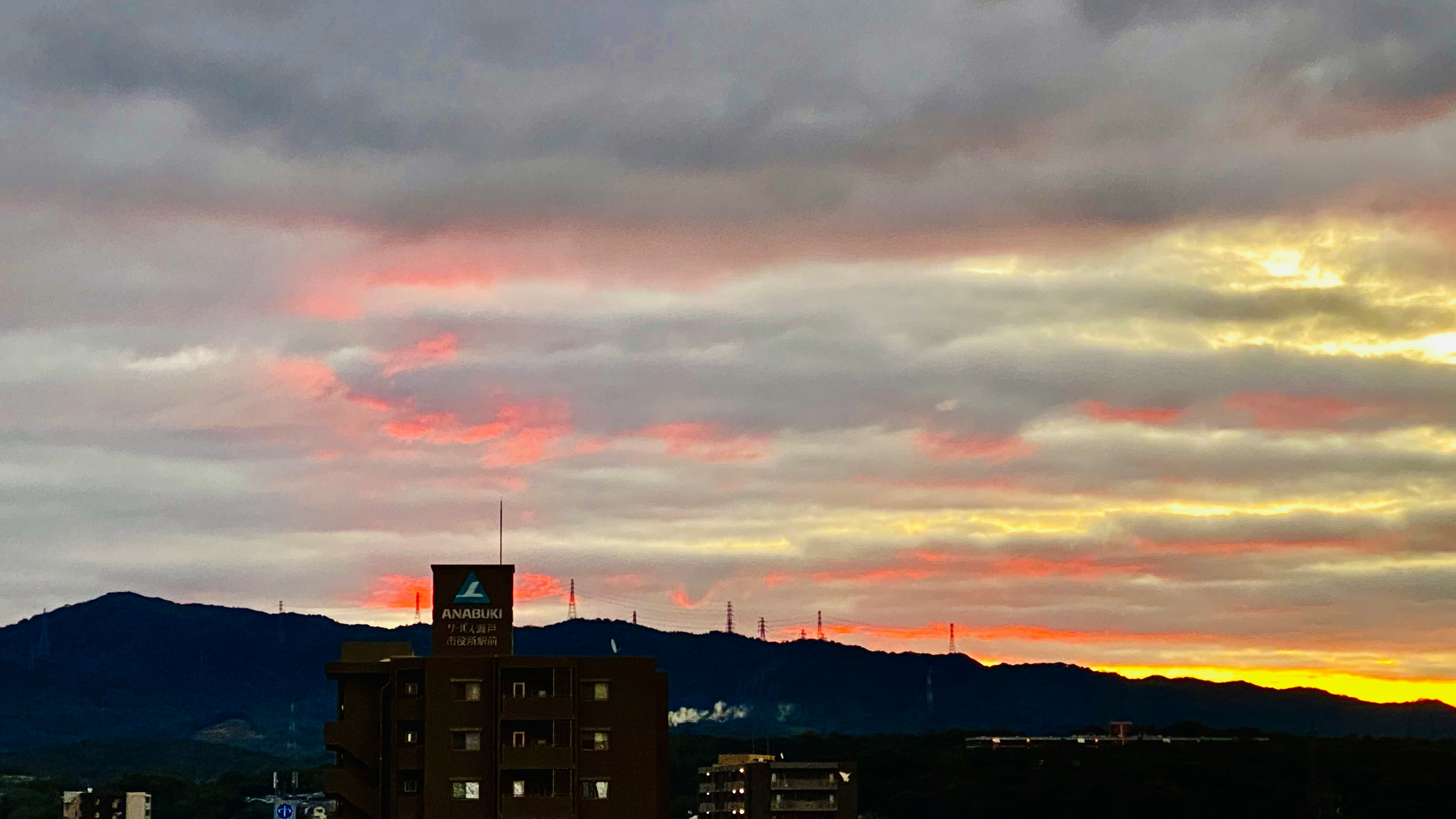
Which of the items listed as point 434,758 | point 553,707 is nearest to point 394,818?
point 434,758

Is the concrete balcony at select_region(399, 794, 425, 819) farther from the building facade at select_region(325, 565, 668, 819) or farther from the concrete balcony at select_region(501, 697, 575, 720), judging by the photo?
the concrete balcony at select_region(501, 697, 575, 720)

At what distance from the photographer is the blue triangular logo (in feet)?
398

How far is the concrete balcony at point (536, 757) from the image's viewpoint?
11994cm

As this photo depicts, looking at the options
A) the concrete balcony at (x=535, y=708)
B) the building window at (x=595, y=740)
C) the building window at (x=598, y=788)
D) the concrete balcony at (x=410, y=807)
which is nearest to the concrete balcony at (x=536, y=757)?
the building window at (x=595, y=740)

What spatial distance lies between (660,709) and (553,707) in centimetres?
708

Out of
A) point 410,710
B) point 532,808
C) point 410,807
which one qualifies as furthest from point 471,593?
point 532,808

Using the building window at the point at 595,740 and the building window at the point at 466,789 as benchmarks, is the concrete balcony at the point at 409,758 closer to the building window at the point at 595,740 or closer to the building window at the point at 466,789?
the building window at the point at 466,789

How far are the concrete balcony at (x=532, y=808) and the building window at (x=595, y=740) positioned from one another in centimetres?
395

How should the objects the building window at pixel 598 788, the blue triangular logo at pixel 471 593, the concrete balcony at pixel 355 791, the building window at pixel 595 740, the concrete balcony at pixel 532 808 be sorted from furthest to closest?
the concrete balcony at pixel 355 791 → the building window at pixel 595 740 → the blue triangular logo at pixel 471 593 → the building window at pixel 598 788 → the concrete balcony at pixel 532 808

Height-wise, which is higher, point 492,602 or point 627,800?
point 492,602

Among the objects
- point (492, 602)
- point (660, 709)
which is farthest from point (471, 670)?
point (660, 709)

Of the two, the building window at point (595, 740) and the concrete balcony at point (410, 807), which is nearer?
the concrete balcony at point (410, 807)

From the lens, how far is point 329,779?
4894 inches

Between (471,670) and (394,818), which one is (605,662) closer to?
(471,670)
